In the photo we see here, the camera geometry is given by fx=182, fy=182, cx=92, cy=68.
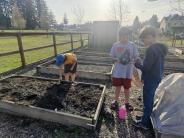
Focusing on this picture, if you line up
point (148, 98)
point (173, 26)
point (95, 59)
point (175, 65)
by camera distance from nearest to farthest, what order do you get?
point (148, 98)
point (175, 65)
point (95, 59)
point (173, 26)

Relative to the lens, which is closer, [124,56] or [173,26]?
[124,56]

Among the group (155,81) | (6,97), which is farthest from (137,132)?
(6,97)

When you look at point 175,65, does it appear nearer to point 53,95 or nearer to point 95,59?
point 95,59

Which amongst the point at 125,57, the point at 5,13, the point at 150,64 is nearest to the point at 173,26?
the point at 125,57

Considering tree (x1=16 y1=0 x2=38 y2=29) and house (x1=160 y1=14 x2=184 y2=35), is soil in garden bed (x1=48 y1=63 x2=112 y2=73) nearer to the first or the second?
house (x1=160 y1=14 x2=184 y2=35)

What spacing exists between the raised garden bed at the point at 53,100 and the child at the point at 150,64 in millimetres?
859

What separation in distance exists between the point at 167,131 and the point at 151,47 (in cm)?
115

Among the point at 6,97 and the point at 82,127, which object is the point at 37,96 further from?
the point at 82,127

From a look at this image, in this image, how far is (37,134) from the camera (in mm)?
2717

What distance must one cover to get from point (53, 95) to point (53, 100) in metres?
0.21

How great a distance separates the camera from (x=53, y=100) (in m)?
3.38

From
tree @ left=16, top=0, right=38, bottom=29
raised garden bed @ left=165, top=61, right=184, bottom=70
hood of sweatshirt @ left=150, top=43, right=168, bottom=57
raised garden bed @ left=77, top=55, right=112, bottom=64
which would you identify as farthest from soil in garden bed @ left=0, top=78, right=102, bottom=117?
tree @ left=16, top=0, right=38, bottom=29

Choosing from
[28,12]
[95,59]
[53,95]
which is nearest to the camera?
[53,95]

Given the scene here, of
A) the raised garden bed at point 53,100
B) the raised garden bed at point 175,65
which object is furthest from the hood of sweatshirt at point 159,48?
the raised garden bed at point 175,65
